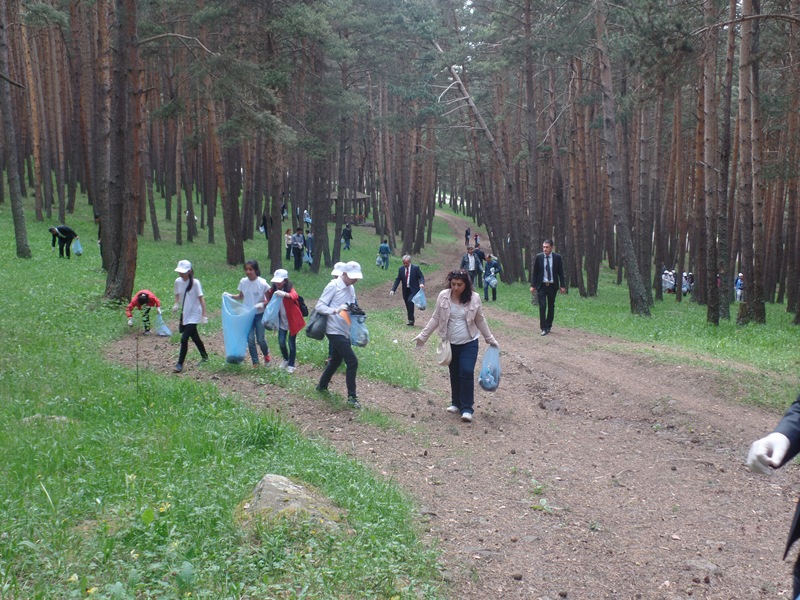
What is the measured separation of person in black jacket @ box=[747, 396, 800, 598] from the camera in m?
3.26

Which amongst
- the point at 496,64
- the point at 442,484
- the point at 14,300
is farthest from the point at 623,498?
the point at 496,64

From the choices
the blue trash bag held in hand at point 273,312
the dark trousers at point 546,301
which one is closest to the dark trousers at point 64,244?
the dark trousers at point 546,301

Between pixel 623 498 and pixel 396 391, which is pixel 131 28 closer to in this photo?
pixel 396 391

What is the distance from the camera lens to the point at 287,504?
5625mm

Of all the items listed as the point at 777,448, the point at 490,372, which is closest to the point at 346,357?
the point at 490,372

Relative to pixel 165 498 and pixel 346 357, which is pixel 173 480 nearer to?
pixel 165 498

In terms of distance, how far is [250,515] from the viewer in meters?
5.49

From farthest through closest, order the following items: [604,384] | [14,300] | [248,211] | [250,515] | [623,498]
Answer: [248,211]
[14,300]
[604,384]
[623,498]
[250,515]

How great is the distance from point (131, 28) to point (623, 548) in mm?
14885

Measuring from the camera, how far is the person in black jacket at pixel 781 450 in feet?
10.7

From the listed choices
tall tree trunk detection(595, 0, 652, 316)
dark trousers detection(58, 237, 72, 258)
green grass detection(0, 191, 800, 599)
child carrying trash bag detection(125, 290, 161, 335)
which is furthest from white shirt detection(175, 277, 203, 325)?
dark trousers detection(58, 237, 72, 258)

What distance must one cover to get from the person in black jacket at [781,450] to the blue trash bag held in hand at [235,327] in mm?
9059

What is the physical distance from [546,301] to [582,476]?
9921mm

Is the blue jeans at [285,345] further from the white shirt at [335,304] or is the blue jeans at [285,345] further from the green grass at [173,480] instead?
the white shirt at [335,304]
